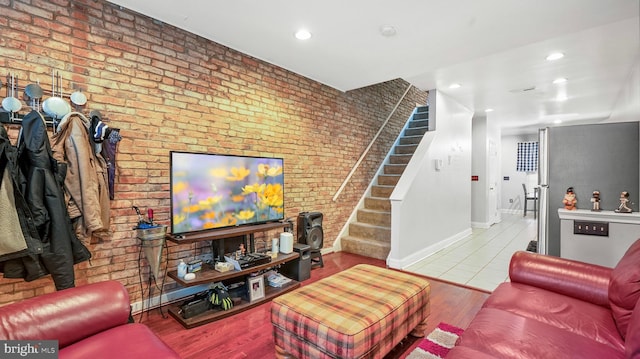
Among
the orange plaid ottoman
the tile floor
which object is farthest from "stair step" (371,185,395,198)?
the orange plaid ottoman

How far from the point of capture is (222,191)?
2830 millimetres

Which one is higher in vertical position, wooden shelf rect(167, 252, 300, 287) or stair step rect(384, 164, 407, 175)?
stair step rect(384, 164, 407, 175)

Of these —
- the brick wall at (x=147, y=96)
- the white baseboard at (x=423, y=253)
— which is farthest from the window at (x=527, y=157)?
the brick wall at (x=147, y=96)

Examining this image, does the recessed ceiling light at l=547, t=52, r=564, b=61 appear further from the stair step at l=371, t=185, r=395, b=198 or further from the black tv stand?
the black tv stand

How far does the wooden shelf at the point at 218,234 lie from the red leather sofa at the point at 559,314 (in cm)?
198

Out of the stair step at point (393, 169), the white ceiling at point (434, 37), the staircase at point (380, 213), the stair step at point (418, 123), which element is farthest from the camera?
the stair step at point (418, 123)

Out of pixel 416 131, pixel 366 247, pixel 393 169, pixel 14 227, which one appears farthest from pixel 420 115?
pixel 14 227

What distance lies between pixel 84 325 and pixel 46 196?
100 centimetres

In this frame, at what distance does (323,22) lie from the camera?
8.40ft

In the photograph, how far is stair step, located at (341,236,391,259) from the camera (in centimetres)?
423

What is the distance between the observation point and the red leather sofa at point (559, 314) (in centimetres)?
126

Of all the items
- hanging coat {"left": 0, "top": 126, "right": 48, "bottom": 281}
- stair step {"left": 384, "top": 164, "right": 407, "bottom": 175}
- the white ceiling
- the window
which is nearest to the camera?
hanging coat {"left": 0, "top": 126, "right": 48, "bottom": 281}

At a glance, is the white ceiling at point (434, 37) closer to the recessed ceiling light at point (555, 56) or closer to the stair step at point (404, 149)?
the recessed ceiling light at point (555, 56)

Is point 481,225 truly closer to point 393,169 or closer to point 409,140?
point 409,140
